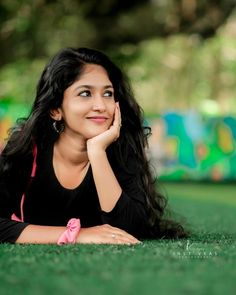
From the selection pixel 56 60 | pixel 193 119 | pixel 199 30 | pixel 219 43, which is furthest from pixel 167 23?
pixel 56 60

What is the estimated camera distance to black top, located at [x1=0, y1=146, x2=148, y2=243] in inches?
Answer: 154

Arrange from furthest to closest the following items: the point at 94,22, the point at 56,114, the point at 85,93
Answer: the point at 94,22, the point at 56,114, the point at 85,93

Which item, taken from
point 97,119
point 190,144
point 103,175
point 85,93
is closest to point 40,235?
point 103,175

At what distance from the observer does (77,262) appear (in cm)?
275

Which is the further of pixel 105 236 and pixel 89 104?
pixel 89 104

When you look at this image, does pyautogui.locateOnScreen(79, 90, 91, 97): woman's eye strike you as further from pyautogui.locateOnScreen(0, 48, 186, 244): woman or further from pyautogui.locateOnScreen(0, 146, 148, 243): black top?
pyautogui.locateOnScreen(0, 146, 148, 243): black top

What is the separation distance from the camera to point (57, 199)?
3938 millimetres

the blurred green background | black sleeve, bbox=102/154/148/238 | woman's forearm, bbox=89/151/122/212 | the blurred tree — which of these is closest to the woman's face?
woman's forearm, bbox=89/151/122/212

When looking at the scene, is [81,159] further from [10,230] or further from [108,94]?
[10,230]

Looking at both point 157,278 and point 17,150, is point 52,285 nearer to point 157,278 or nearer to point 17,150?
point 157,278

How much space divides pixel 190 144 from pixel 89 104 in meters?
12.8

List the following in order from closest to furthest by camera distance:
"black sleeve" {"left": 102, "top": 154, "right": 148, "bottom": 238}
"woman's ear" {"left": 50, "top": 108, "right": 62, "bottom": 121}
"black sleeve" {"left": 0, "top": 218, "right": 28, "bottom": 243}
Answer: "black sleeve" {"left": 0, "top": 218, "right": 28, "bottom": 243}
"black sleeve" {"left": 102, "top": 154, "right": 148, "bottom": 238}
"woman's ear" {"left": 50, "top": 108, "right": 62, "bottom": 121}

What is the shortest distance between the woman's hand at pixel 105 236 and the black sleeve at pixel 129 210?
170 mm

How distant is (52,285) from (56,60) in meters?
2.02
